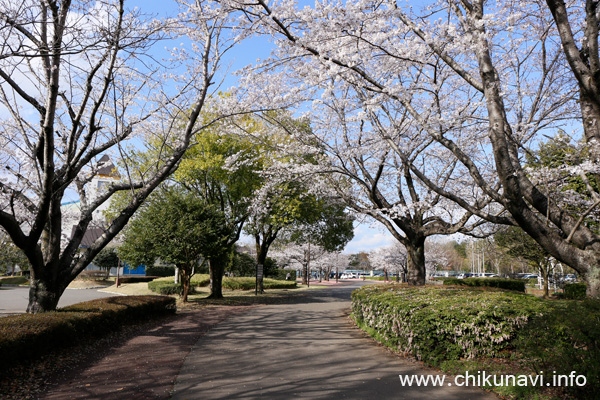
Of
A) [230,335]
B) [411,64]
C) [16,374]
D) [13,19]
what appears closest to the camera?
[13,19]

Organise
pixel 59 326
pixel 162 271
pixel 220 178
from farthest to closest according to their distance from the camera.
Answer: pixel 162 271 < pixel 220 178 < pixel 59 326

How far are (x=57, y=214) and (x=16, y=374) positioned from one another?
13.4ft

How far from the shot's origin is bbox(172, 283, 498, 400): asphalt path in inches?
192

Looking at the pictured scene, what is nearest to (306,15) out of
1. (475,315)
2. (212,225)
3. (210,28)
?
(210,28)

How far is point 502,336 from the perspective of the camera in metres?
5.72

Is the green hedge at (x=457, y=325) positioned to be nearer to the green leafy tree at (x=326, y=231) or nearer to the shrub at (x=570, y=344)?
the shrub at (x=570, y=344)

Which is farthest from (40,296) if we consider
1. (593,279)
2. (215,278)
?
(215,278)

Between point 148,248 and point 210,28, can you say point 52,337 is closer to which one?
point 210,28

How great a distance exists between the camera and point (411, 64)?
816cm

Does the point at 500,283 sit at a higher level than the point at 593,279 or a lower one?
lower

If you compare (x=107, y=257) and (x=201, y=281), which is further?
(x=107, y=257)

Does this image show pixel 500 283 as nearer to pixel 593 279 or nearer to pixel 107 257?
pixel 593 279

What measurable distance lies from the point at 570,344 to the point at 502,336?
63.4 inches

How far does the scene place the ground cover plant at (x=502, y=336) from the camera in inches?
159
